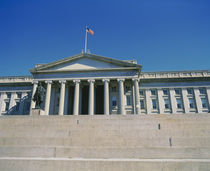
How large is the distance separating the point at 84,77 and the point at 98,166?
1048 inches

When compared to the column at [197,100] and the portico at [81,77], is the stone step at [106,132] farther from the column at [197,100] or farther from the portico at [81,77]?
the column at [197,100]

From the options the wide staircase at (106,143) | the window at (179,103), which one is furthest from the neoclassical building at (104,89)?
the wide staircase at (106,143)

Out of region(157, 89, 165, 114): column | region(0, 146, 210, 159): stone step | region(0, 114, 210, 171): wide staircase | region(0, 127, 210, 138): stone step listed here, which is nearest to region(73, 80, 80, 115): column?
region(0, 114, 210, 171): wide staircase

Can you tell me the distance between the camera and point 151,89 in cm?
4084

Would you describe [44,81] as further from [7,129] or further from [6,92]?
[7,129]

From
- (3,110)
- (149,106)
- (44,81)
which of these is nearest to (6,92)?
(3,110)

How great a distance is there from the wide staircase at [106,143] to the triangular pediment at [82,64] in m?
19.0

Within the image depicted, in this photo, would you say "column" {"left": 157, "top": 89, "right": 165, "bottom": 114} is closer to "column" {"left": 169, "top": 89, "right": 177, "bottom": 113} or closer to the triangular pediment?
"column" {"left": 169, "top": 89, "right": 177, "bottom": 113}

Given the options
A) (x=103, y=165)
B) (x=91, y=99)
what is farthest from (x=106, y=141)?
(x=91, y=99)

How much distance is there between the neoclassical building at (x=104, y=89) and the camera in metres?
34.1

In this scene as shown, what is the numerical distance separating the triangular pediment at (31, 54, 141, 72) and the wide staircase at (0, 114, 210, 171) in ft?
62.4

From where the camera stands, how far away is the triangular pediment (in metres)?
35.7

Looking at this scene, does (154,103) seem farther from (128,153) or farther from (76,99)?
(128,153)

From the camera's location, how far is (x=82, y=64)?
120 feet
